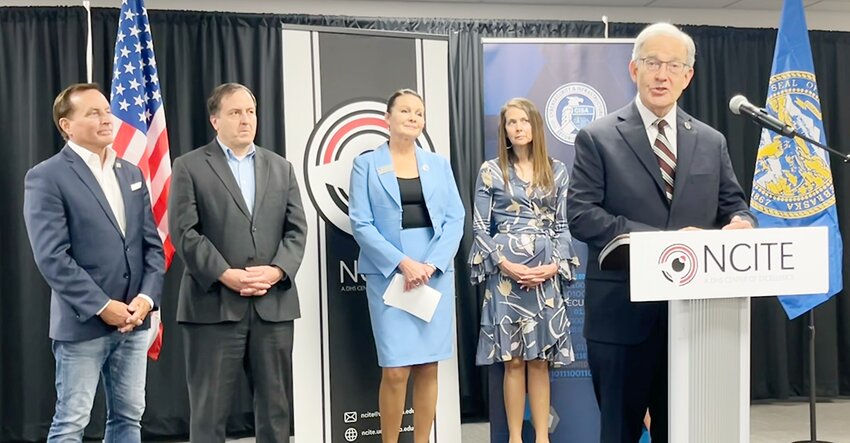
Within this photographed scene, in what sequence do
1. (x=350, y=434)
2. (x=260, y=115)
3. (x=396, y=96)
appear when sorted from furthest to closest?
1. (x=260, y=115)
2. (x=350, y=434)
3. (x=396, y=96)

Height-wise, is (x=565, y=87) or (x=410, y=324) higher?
(x=565, y=87)

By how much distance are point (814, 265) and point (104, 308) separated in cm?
222

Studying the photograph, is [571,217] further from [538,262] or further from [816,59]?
[816,59]

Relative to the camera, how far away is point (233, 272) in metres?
2.60

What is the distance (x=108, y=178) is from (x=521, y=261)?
177cm

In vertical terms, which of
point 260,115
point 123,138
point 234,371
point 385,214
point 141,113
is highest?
point 260,115

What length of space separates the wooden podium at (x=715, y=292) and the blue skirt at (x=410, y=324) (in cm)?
158

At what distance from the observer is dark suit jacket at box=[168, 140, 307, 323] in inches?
103

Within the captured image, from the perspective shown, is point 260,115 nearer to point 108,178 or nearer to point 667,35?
point 108,178

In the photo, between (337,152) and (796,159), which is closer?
(337,152)

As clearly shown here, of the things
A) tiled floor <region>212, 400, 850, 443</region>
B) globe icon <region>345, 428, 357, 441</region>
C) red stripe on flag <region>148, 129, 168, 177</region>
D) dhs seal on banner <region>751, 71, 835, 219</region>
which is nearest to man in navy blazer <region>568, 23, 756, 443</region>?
globe icon <region>345, 428, 357, 441</region>

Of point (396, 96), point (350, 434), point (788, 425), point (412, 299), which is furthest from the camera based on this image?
point (788, 425)

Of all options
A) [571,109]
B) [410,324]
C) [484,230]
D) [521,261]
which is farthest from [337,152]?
[571,109]

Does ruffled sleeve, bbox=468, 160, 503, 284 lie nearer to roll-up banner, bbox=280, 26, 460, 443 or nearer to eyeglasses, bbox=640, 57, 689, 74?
roll-up banner, bbox=280, 26, 460, 443
